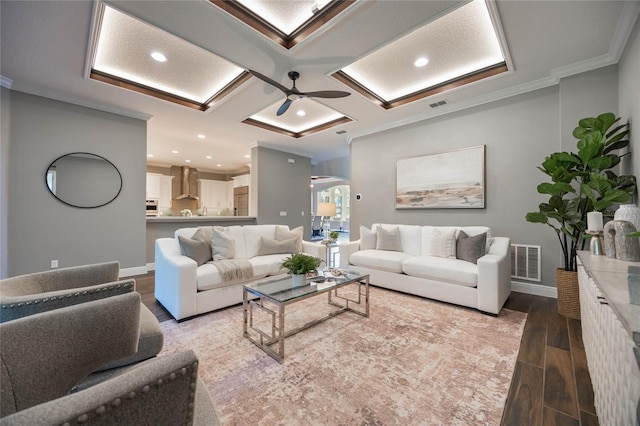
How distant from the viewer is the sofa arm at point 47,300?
3.51 feet

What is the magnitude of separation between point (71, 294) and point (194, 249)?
1.82 m

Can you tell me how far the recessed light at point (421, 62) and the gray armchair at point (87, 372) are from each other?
3.54m

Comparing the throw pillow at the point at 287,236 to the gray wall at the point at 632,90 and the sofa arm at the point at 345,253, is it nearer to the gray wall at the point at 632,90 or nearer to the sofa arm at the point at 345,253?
the sofa arm at the point at 345,253

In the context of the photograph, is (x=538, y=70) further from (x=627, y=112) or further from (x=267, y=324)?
(x=267, y=324)

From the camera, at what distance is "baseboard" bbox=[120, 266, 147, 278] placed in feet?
13.8

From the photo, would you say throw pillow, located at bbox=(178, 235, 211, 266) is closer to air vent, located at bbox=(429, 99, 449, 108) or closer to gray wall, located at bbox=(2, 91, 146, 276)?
gray wall, located at bbox=(2, 91, 146, 276)

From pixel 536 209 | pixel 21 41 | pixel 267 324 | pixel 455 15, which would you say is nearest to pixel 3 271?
pixel 21 41

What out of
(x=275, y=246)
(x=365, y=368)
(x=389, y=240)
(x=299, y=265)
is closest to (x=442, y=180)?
(x=389, y=240)

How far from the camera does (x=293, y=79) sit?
3078 millimetres

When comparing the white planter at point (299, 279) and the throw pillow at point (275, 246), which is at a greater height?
the throw pillow at point (275, 246)

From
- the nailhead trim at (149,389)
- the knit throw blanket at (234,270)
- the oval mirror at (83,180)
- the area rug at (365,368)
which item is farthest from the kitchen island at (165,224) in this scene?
the nailhead trim at (149,389)

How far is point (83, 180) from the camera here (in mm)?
3859

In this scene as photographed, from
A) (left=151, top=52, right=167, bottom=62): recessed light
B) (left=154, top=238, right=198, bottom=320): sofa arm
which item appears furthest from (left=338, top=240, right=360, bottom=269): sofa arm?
(left=151, top=52, right=167, bottom=62): recessed light

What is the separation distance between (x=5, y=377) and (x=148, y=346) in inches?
28.3
